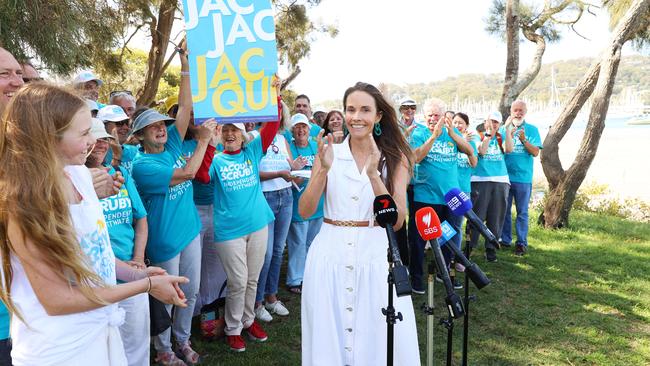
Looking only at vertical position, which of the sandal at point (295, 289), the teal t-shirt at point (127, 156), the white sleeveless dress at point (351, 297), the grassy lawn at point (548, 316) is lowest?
the grassy lawn at point (548, 316)

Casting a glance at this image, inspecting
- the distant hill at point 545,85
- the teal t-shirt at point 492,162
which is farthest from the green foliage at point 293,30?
the distant hill at point 545,85

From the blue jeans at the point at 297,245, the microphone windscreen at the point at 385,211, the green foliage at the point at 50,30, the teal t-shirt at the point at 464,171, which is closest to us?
the microphone windscreen at the point at 385,211

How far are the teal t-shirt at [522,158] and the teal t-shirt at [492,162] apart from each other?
49cm

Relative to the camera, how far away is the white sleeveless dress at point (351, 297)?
2668mm

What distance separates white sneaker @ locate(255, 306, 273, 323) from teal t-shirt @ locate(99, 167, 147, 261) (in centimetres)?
199

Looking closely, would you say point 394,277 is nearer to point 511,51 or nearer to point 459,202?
point 459,202

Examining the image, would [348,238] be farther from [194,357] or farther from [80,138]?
[194,357]

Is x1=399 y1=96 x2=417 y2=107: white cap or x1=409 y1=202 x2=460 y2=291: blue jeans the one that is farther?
x1=399 y1=96 x2=417 y2=107: white cap

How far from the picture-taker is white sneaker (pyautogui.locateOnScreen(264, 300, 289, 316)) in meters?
5.09

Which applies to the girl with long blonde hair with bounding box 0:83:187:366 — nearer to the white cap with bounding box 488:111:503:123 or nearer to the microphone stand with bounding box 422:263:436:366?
the microphone stand with bounding box 422:263:436:366

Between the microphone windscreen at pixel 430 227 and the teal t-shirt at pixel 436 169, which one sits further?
the teal t-shirt at pixel 436 169

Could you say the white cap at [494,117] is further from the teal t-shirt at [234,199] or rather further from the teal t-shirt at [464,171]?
the teal t-shirt at [234,199]

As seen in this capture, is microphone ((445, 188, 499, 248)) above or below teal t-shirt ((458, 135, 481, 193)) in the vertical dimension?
above

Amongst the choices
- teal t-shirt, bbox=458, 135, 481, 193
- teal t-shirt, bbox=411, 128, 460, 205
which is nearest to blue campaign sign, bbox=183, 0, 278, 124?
teal t-shirt, bbox=411, 128, 460, 205
